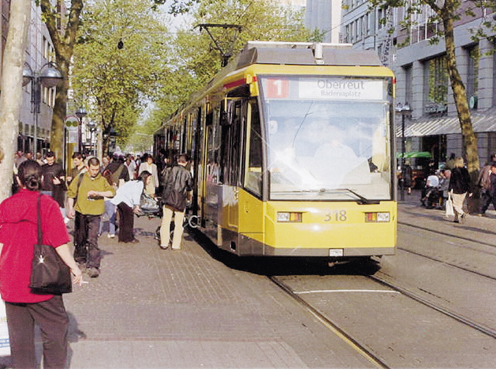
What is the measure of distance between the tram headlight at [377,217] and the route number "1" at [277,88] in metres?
2.00

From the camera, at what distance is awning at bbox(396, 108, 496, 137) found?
1495 inches

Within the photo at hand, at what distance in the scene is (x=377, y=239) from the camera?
11344mm

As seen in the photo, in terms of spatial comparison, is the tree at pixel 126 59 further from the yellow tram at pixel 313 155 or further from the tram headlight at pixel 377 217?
the tram headlight at pixel 377 217

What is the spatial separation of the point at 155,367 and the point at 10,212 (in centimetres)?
168

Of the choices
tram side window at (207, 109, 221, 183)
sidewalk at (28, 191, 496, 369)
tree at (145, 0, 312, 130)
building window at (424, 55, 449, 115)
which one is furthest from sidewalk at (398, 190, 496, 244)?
tree at (145, 0, 312, 130)

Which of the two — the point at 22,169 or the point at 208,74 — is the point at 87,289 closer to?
the point at 22,169

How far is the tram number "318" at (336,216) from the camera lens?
440 inches

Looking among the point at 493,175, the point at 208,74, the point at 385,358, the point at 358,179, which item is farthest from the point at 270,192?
the point at 208,74

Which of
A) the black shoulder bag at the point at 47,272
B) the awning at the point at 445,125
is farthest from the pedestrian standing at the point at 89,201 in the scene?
the awning at the point at 445,125

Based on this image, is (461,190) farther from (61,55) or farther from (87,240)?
(87,240)

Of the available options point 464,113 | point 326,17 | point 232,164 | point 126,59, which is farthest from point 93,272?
point 326,17

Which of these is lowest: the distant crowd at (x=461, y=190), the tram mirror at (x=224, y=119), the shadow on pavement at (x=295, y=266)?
the shadow on pavement at (x=295, y=266)

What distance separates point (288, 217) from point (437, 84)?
37768 mm

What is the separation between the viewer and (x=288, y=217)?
36.4ft
